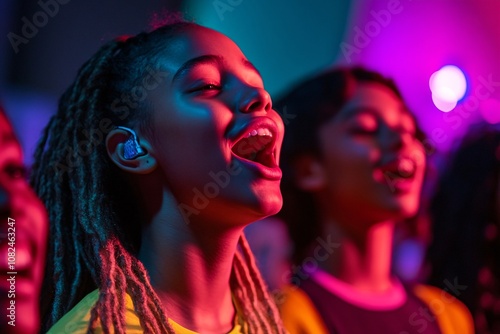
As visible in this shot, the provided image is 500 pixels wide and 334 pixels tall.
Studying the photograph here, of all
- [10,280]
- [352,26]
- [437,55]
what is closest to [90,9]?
[10,280]

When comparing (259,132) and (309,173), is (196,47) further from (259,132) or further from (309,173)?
(309,173)

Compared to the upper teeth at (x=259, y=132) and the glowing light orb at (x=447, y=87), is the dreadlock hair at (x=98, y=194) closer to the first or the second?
the upper teeth at (x=259, y=132)

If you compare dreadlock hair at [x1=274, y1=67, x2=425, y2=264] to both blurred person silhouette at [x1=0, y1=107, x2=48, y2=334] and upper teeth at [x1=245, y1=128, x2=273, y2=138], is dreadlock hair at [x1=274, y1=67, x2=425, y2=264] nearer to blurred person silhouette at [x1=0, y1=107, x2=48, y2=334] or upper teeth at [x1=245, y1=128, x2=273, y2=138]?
upper teeth at [x1=245, y1=128, x2=273, y2=138]

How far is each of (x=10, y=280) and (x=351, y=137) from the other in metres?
0.99

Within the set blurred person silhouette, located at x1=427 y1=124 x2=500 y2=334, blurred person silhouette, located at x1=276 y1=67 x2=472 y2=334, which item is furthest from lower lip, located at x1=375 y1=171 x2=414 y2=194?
blurred person silhouette, located at x1=427 y1=124 x2=500 y2=334

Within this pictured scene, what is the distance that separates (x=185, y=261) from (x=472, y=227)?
4.13 feet

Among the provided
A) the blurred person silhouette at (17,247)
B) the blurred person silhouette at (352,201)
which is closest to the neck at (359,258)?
the blurred person silhouette at (352,201)

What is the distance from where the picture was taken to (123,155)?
143cm

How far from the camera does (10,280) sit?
1371 millimetres

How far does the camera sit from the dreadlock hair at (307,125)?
6.32 feet

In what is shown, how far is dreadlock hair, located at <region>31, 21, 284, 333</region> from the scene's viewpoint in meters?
1.36

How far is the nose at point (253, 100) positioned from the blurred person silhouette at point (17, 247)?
1.62ft

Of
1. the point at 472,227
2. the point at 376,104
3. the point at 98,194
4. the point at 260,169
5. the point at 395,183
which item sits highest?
the point at 98,194

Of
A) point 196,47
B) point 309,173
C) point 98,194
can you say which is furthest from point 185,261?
point 309,173
